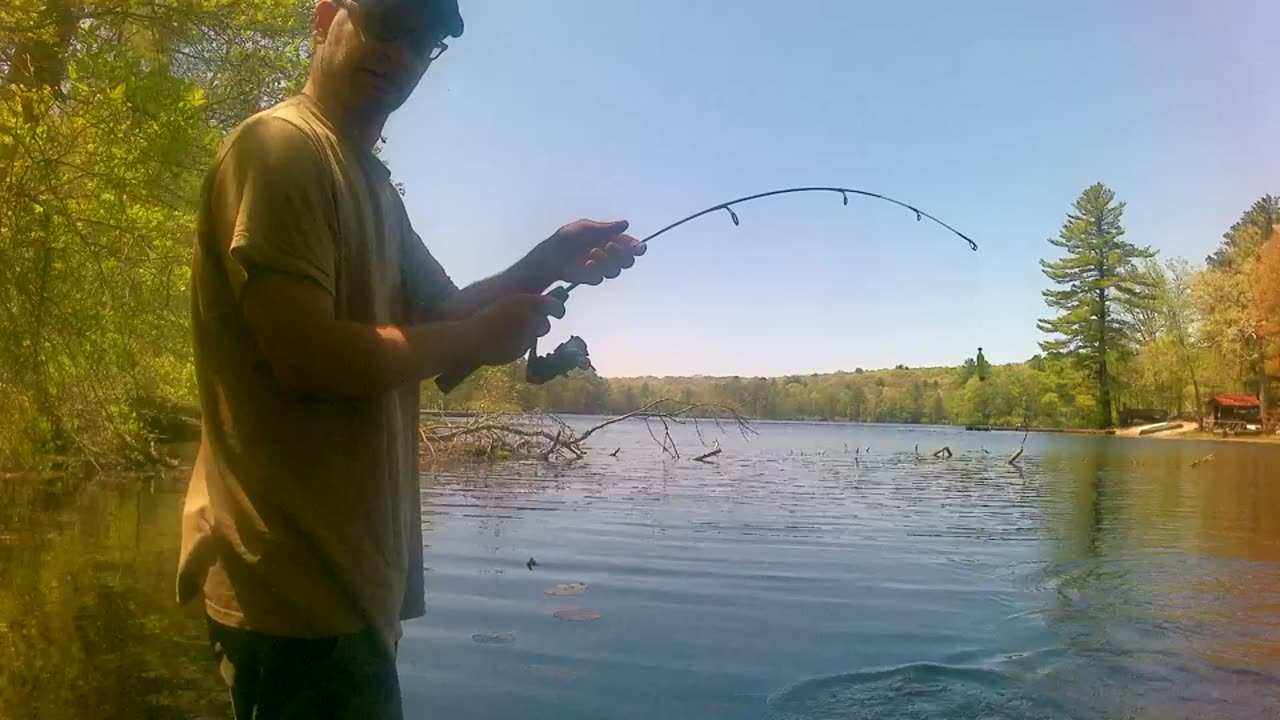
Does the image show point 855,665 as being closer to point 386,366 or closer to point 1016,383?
point 386,366

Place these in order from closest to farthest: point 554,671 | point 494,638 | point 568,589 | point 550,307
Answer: point 550,307 < point 554,671 < point 494,638 < point 568,589

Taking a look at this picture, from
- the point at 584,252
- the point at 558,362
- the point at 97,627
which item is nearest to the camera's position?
the point at 584,252

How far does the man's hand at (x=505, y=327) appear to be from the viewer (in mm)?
1722

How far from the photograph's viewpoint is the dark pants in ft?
5.33

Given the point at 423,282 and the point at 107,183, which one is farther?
the point at 107,183

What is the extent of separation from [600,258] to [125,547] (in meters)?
10.7

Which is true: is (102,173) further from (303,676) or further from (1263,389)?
(1263,389)

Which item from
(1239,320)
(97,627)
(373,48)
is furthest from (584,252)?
(1239,320)

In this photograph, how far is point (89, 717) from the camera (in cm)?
518

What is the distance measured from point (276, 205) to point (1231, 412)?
8559 cm

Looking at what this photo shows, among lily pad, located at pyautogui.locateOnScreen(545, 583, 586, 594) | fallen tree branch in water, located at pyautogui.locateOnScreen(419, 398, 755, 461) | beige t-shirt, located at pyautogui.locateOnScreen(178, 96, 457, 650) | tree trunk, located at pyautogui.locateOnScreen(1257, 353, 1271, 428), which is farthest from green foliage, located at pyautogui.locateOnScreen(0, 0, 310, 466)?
tree trunk, located at pyautogui.locateOnScreen(1257, 353, 1271, 428)

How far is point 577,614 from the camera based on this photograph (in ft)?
27.9

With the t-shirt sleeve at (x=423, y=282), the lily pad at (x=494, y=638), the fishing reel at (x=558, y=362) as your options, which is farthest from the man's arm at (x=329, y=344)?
the lily pad at (x=494, y=638)

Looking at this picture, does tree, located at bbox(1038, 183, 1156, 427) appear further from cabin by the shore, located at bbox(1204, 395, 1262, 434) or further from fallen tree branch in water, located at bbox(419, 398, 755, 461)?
fallen tree branch in water, located at bbox(419, 398, 755, 461)
